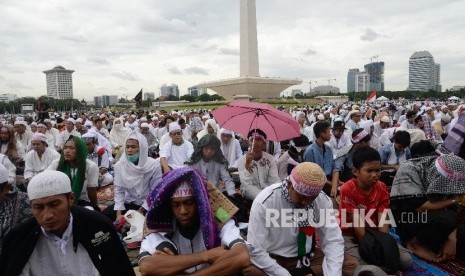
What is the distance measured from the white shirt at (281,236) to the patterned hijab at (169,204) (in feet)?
1.84

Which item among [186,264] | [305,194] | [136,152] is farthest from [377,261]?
[136,152]

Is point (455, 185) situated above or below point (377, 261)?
above

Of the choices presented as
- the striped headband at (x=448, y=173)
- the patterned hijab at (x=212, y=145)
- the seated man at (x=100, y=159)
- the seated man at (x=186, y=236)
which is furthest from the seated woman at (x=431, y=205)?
the seated man at (x=100, y=159)

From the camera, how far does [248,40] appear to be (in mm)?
36125

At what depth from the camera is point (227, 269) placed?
1.96 meters

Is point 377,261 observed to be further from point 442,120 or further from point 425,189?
point 442,120

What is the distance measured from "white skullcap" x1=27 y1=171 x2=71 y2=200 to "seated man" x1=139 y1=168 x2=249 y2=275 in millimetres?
498

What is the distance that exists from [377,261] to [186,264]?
72.5 inches

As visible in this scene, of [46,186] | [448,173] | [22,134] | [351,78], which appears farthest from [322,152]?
[351,78]

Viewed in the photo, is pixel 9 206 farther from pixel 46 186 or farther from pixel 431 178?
pixel 431 178

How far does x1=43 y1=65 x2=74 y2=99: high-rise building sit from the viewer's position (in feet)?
356

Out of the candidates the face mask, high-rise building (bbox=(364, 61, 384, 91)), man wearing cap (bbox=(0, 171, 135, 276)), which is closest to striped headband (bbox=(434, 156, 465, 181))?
man wearing cap (bbox=(0, 171, 135, 276))

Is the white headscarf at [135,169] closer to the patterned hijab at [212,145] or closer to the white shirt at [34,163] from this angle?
the patterned hijab at [212,145]

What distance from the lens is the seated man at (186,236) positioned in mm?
1951
